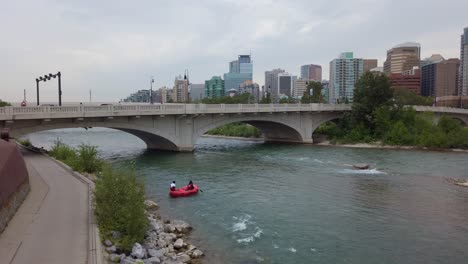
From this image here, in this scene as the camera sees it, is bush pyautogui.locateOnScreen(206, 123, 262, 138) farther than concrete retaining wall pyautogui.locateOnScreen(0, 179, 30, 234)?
Yes

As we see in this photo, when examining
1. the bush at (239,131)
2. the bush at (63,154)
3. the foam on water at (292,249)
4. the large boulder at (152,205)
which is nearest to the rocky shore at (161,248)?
the large boulder at (152,205)

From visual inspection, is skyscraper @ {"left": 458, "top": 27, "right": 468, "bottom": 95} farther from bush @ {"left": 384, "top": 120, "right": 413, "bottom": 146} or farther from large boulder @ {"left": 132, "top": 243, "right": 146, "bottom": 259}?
large boulder @ {"left": 132, "top": 243, "right": 146, "bottom": 259}

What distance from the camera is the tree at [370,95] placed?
219ft

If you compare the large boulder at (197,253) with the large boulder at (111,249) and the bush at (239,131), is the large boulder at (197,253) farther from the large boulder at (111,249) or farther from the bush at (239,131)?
the bush at (239,131)

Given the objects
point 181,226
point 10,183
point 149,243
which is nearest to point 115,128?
point 181,226

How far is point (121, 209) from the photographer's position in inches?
643

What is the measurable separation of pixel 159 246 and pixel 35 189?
366 inches

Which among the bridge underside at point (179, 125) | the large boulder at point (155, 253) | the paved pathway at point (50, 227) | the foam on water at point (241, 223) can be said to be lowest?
the foam on water at point (241, 223)

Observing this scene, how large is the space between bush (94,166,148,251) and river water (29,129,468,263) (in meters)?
3.53

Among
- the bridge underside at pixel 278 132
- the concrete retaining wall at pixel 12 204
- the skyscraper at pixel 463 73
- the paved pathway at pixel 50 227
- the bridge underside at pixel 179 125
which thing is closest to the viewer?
the paved pathway at pixel 50 227

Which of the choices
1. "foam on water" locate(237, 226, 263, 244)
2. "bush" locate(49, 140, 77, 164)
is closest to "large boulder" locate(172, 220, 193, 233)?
"foam on water" locate(237, 226, 263, 244)

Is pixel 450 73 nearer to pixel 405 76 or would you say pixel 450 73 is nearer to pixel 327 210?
pixel 405 76

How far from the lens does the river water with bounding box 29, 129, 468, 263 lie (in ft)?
59.0

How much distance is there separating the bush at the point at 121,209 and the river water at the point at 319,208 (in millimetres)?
3530
